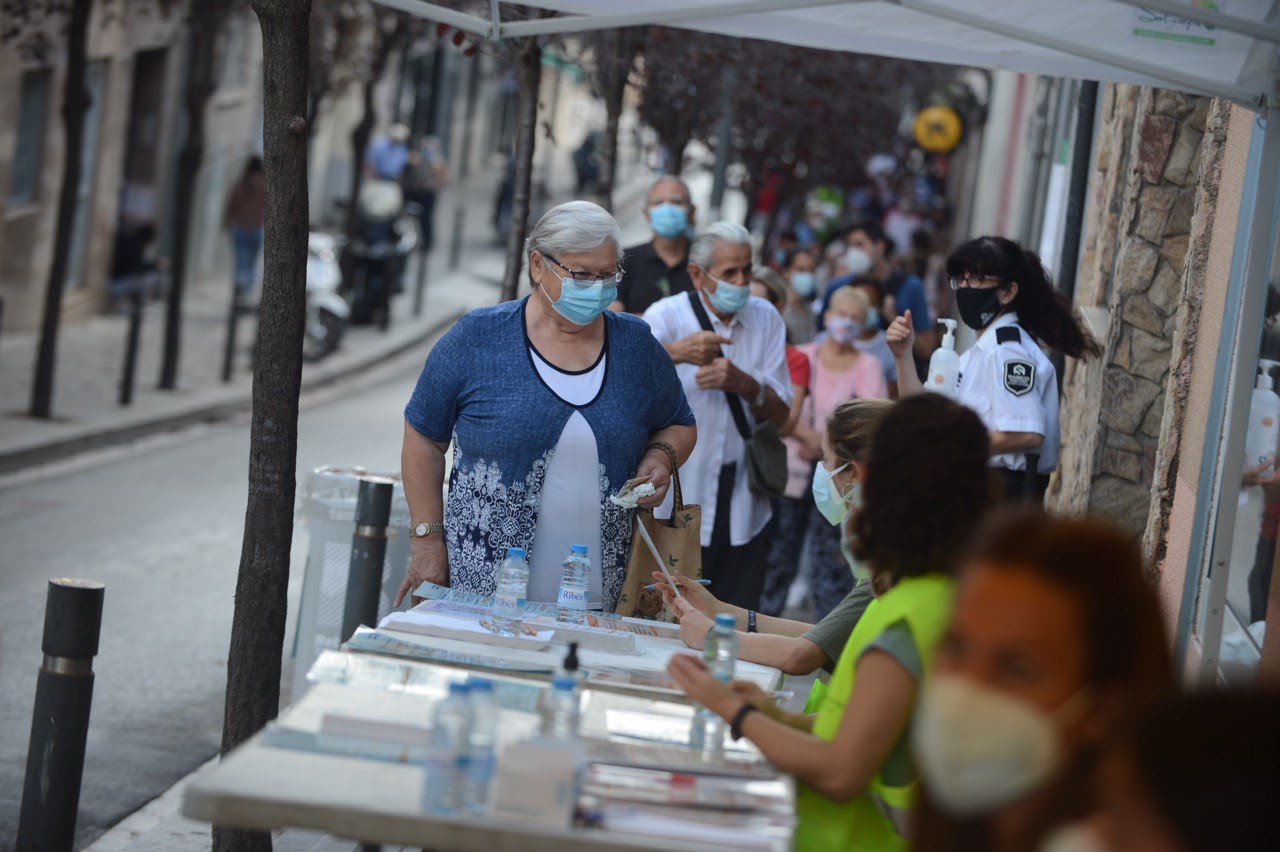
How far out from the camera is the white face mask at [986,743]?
8.14ft

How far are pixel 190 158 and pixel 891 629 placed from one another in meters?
12.6

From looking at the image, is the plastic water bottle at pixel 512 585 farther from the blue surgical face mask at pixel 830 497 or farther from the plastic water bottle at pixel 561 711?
the plastic water bottle at pixel 561 711

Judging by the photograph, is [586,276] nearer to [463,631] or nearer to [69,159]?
[463,631]

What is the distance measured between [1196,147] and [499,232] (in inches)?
929

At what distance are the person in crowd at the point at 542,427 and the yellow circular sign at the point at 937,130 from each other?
53.0ft

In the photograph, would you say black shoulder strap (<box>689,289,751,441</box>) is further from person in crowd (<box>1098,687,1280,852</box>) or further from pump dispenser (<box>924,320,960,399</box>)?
person in crowd (<box>1098,687,1280,852</box>)

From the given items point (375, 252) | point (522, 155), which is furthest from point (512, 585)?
point (375, 252)

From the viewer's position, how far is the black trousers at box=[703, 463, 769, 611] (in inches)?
275

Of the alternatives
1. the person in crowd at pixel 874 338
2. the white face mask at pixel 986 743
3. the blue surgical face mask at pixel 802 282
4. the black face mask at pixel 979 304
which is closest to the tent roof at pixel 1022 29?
the black face mask at pixel 979 304

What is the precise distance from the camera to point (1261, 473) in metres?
4.71

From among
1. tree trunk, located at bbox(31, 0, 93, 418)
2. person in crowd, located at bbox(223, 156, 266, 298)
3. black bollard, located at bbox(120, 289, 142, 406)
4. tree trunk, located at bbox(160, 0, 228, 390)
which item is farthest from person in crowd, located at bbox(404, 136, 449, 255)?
tree trunk, located at bbox(31, 0, 93, 418)

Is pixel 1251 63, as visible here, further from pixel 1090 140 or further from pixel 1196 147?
pixel 1090 140

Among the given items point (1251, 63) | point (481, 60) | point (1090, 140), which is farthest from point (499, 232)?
point (1251, 63)

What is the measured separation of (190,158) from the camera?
14930 mm
